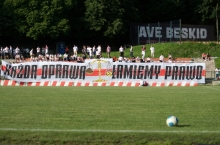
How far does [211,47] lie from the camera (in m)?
58.5

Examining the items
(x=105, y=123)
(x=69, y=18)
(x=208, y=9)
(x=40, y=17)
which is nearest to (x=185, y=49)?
(x=69, y=18)

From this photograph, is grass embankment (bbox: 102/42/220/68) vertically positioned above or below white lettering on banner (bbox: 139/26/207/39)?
below

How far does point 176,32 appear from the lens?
59.2 m

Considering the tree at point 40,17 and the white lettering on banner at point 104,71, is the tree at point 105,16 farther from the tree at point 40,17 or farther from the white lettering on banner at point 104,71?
the white lettering on banner at point 104,71

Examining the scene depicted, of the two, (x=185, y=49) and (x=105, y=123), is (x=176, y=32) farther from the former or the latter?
(x=105, y=123)

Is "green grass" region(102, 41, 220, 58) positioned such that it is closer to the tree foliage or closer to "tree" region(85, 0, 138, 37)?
"tree" region(85, 0, 138, 37)

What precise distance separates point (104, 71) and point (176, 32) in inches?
1070

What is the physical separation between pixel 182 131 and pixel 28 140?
11.4 ft

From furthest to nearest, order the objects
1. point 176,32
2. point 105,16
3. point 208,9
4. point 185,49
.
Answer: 1. point 208,9
2. point 105,16
3. point 176,32
4. point 185,49

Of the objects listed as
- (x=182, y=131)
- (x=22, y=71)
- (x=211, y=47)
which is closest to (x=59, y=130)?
(x=182, y=131)

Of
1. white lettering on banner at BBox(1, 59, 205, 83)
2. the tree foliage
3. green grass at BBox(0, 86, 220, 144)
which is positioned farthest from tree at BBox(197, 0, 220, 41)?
green grass at BBox(0, 86, 220, 144)

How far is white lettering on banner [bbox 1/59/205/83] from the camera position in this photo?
33.0 metres

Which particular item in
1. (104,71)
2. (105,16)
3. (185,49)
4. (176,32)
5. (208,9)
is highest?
(208,9)

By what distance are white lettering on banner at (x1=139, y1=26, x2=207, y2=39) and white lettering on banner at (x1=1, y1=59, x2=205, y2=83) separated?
24488mm
